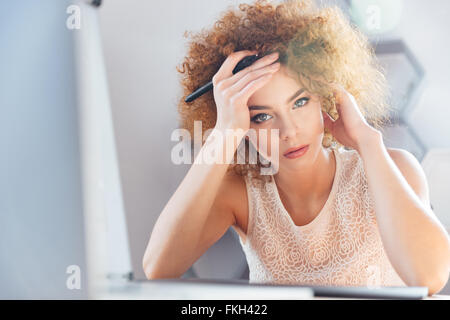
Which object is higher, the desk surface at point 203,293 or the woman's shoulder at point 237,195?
the woman's shoulder at point 237,195

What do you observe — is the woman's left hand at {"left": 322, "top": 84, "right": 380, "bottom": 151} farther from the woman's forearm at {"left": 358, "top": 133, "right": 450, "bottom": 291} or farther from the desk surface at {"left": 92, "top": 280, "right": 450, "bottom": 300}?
the desk surface at {"left": 92, "top": 280, "right": 450, "bottom": 300}

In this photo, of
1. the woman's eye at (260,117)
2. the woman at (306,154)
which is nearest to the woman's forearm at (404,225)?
the woman at (306,154)

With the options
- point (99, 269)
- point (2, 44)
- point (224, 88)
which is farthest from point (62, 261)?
point (224, 88)

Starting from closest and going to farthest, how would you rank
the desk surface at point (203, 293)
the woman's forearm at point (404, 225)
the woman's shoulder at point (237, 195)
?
the desk surface at point (203, 293) < the woman's forearm at point (404, 225) < the woman's shoulder at point (237, 195)

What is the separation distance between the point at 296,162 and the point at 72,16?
34 cm

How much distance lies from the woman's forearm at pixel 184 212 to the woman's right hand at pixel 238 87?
0.08 feet

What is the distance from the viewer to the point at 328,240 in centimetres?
53

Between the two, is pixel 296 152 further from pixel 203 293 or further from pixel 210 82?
pixel 203 293

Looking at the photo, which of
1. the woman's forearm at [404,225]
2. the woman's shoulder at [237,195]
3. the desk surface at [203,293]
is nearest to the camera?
the desk surface at [203,293]

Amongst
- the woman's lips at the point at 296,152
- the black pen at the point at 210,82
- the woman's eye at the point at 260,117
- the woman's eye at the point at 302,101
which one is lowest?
the woman's lips at the point at 296,152

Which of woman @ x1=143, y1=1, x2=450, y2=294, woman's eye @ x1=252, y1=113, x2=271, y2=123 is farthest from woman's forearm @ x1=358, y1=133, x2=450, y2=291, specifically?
woman's eye @ x1=252, y1=113, x2=271, y2=123

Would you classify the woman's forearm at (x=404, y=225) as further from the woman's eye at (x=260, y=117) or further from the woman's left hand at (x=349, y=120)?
the woman's eye at (x=260, y=117)

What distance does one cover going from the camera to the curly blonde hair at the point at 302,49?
0.52 metres
